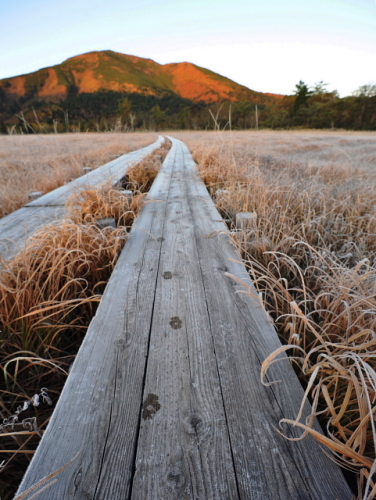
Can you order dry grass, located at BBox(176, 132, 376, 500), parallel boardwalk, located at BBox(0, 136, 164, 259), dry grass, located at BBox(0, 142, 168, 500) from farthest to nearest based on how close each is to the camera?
1. parallel boardwalk, located at BBox(0, 136, 164, 259)
2. dry grass, located at BBox(0, 142, 168, 500)
3. dry grass, located at BBox(176, 132, 376, 500)

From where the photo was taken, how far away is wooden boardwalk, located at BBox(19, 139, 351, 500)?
545mm

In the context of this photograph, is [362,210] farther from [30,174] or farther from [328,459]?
[30,174]

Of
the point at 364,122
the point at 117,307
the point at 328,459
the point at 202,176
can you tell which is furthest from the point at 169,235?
the point at 364,122

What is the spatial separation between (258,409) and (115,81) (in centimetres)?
16486

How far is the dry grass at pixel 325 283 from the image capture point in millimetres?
647

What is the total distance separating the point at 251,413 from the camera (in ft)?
2.25

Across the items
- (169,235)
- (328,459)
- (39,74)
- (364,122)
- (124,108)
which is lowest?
(328,459)

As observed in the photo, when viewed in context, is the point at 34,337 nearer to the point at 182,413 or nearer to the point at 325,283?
the point at 182,413

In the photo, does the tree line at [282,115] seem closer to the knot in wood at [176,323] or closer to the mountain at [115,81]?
the knot in wood at [176,323]

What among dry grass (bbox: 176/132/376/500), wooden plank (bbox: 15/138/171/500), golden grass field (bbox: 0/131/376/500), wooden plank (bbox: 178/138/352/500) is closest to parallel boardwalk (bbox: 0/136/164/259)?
golden grass field (bbox: 0/131/376/500)

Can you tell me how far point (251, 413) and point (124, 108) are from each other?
54.1 meters

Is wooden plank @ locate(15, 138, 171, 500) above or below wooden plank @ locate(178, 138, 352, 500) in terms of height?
above

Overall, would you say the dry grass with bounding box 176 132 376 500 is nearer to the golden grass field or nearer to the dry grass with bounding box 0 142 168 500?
the golden grass field

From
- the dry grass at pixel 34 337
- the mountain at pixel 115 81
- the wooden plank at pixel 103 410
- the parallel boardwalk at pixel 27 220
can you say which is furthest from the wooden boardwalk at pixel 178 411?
the mountain at pixel 115 81
